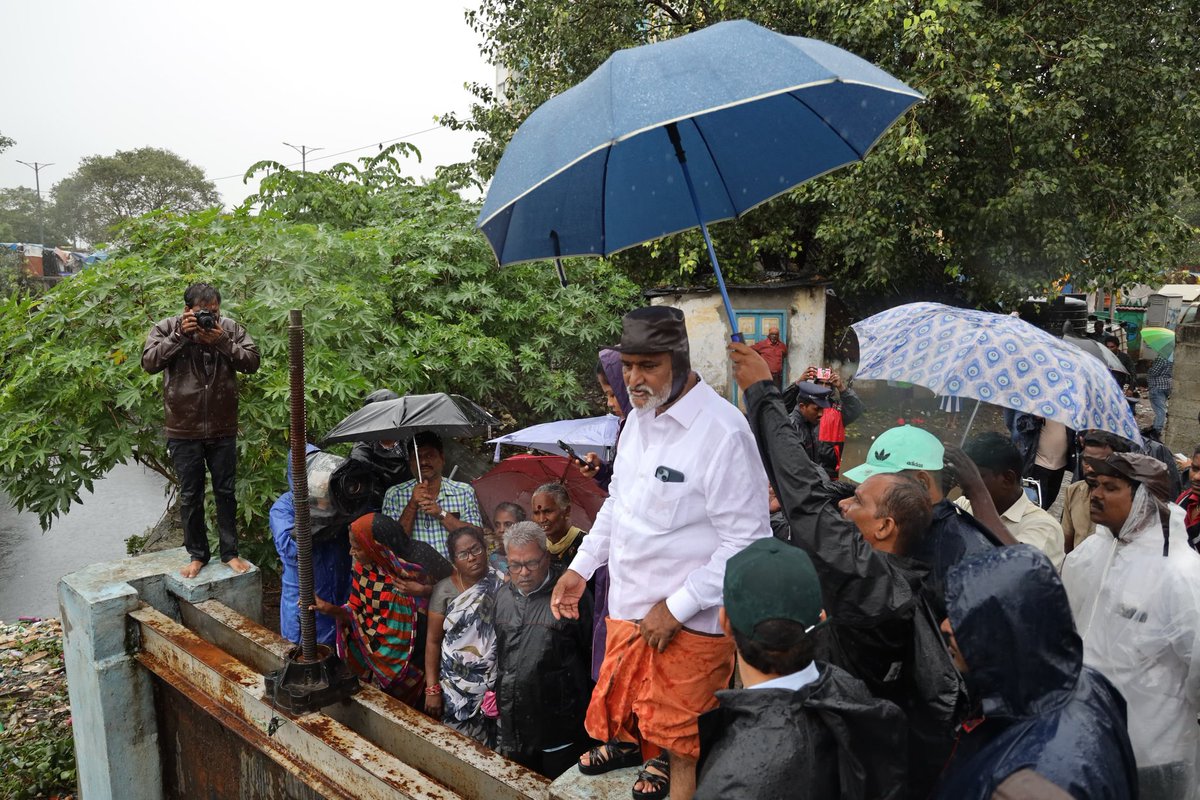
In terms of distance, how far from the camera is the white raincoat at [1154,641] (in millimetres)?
2652

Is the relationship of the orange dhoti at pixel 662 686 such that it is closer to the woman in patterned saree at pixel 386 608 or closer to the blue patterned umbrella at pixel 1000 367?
the woman in patterned saree at pixel 386 608

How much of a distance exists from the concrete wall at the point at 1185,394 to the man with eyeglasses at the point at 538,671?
915 cm

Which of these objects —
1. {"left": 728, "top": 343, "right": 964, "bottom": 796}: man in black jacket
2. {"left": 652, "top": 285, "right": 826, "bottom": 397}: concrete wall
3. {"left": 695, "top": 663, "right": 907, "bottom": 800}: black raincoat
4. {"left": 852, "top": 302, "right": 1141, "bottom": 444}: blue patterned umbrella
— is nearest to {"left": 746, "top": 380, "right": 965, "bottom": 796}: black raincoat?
{"left": 728, "top": 343, "right": 964, "bottom": 796}: man in black jacket

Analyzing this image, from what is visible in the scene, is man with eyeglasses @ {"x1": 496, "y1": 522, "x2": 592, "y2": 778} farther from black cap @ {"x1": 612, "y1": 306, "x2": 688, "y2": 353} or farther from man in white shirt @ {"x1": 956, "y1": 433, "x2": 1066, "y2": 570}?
man in white shirt @ {"x1": 956, "y1": 433, "x2": 1066, "y2": 570}

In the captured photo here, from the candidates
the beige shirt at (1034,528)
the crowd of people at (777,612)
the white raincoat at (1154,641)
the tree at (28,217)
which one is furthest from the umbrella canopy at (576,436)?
the tree at (28,217)

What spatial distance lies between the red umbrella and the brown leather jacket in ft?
5.17

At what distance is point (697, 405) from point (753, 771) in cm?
110

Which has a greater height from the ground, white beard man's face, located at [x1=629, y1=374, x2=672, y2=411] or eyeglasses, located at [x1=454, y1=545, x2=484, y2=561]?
white beard man's face, located at [x1=629, y1=374, x2=672, y2=411]

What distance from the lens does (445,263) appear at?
8453 millimetres

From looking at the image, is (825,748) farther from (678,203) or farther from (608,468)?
(608,468)

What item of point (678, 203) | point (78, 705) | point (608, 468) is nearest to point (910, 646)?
point (678, 203)

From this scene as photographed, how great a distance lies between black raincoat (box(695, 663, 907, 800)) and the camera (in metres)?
1.77

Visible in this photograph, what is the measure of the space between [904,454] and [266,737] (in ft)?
9.73

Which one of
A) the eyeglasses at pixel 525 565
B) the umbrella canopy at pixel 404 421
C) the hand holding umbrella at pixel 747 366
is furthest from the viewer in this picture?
the umbrella canopy at pixel 404 421
